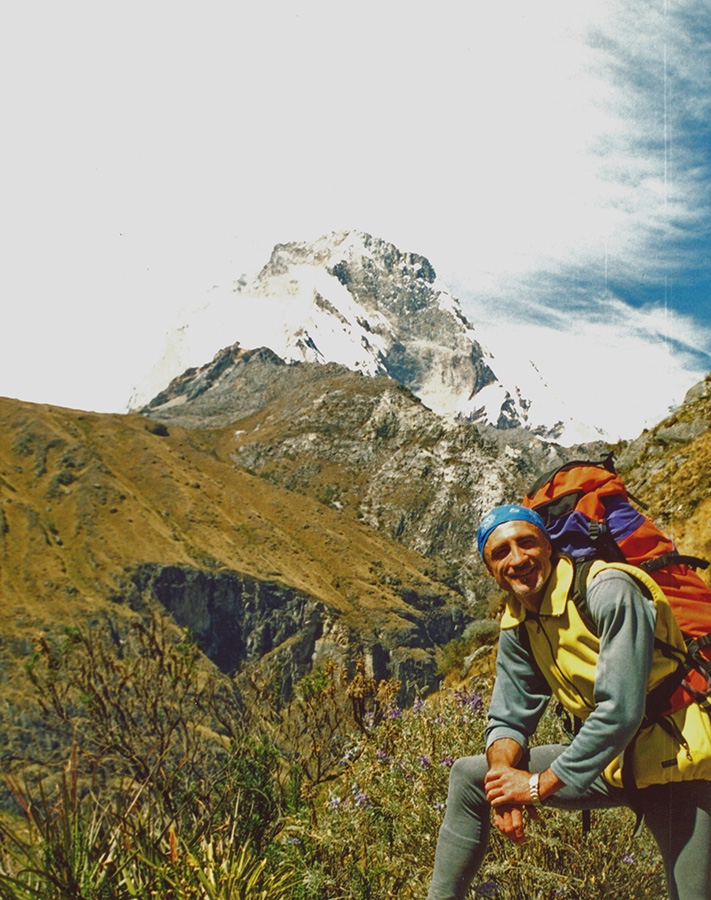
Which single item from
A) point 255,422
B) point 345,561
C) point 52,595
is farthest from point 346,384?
point 52,595

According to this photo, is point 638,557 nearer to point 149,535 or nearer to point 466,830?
point 466,830

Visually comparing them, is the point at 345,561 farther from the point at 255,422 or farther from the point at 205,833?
the point at 205,833

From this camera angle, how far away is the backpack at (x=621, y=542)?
2695 mm

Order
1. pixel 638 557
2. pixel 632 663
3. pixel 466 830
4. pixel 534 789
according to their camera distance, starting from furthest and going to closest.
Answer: pixel 466 830 < pixel 638 557 < pixel 534 789 < pixel 632 663

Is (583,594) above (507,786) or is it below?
above

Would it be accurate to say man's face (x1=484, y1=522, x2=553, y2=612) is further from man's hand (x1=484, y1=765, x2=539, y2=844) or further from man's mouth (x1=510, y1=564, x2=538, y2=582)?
man's hand (x1=484, y1=765, x2=539, y2=844)

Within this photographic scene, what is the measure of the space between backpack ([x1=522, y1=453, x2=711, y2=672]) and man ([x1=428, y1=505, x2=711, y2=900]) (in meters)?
0.11

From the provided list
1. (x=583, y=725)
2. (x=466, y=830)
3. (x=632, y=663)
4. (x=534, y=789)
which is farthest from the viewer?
(x=466, y=830)

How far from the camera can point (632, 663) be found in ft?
7.86

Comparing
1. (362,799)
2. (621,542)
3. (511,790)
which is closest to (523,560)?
(621,542)

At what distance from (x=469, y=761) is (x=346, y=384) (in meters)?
191

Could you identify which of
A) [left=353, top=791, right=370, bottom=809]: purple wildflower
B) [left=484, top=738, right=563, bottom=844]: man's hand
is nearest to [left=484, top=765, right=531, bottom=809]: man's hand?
[left=484, top=738, right=563, bottom=844]: man's hand

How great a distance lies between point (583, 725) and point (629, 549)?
686mm

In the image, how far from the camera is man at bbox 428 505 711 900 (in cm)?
244
